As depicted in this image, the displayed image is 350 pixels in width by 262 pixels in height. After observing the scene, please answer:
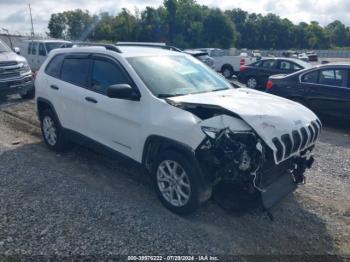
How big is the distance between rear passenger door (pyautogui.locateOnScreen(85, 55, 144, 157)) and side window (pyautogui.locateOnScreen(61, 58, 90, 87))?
0.64ft

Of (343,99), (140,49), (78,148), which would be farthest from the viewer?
(343,99)

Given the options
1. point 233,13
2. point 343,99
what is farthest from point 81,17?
point 343,99

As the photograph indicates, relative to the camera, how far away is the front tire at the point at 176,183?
3664 millimetres

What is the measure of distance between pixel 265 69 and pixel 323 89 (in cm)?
660

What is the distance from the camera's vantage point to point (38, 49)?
49.3ft

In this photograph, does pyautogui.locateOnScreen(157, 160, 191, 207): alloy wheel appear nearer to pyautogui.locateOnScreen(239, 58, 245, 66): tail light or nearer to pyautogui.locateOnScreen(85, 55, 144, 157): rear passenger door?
pyautogui.locateOnScreen(85, 55, 144, 157): rear passenger door

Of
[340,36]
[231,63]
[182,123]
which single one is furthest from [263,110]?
[340,36]

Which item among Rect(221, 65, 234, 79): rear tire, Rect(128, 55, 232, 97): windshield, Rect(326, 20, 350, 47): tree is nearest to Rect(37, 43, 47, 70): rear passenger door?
Rect(221, 65, 234, 79): rear tire

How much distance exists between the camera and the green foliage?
73.2m

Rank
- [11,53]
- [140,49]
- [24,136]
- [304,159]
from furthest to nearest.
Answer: [11,53] → [24,136] → [140,49] → [304,159]

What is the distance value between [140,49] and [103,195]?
2130 mm

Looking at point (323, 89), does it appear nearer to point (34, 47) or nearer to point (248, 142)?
point (248, 142)

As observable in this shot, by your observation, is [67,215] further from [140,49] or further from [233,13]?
[233,13]

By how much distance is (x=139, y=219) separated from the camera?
385cm
